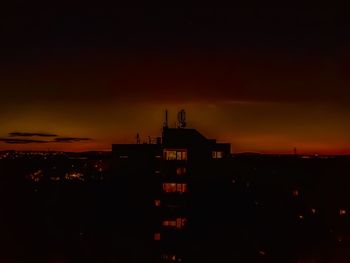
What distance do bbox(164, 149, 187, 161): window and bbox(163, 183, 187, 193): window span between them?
202cm

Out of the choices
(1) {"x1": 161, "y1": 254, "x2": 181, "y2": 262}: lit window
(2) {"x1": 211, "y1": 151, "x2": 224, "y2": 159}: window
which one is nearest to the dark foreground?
(1) {"x1": 161, "y1": 254, "x2": 181, "y2": 262}: lit window

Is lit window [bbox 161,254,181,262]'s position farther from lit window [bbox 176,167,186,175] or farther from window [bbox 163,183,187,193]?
lit window [bbox 176,167,186,175]

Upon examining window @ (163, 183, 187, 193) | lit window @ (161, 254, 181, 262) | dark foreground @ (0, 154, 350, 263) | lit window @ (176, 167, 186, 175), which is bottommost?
lit window @ (161, 254, 181, 262)

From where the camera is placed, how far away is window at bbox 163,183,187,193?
1266 inches

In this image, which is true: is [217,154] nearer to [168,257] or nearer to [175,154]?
[175,154]

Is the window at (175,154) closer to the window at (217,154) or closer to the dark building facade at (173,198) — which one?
the dark building facade at (173,198)

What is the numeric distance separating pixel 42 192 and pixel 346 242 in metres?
42.0

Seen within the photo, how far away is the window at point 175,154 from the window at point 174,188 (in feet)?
6.62

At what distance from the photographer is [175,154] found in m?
32.0

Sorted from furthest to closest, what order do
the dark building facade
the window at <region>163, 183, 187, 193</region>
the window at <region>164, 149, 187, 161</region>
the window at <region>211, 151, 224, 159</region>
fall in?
the window at <region>211, 151, 224, 159</region> < the window at <region>163, 183, 187, 193</region> < the window at <region>164, 149, 187, 161</region> < the dark building facade

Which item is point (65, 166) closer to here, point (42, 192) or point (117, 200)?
point (42, 192)

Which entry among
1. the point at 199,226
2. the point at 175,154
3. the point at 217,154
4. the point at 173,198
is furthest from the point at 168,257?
the point at 217,154

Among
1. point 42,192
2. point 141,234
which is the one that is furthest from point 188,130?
point 42,192

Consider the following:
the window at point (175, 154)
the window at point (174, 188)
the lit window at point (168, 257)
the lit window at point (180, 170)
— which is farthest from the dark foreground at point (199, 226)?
the window at point (175, 154)
